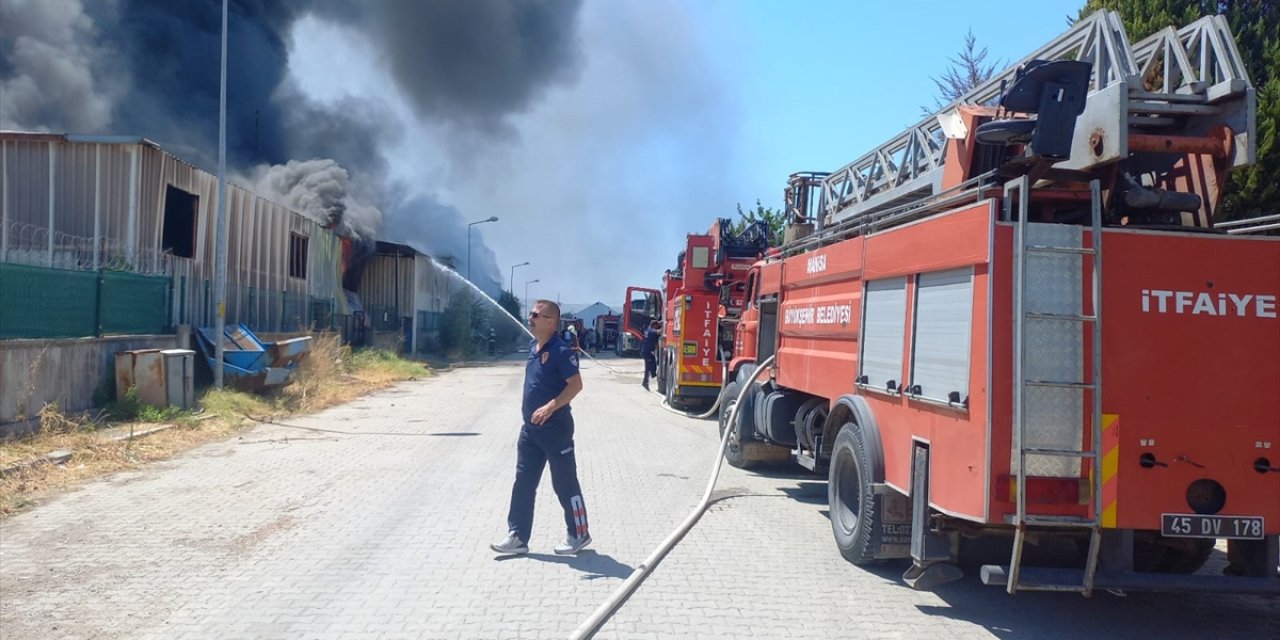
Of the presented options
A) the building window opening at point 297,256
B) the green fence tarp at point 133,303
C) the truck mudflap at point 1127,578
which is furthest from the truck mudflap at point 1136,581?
the building window opening at point 297,256

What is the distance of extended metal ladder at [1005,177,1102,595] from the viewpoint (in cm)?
474

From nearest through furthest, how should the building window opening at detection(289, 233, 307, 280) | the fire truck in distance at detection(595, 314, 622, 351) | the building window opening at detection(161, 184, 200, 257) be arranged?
the building window opening at detection(161, 184, 200, 257), the building window opening at detection(289, 233, 307, 280), the fire truck in distance at detection(595, 314, 622, 351)

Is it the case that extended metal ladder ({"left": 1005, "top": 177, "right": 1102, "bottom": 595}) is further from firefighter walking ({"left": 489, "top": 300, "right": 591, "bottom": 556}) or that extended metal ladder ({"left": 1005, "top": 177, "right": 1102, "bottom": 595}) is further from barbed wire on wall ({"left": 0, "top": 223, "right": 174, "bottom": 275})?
barbed wire on wall ({"left": 0, "top": 223, "right": 174, "bottom": 275})

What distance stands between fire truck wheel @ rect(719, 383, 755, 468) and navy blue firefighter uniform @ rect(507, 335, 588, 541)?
382 cm

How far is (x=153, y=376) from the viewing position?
13.7 metres

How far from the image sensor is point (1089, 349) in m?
4.82

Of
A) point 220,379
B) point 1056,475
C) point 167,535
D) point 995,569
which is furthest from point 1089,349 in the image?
point 220,379

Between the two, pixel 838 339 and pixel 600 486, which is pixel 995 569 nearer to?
pixel 838 339

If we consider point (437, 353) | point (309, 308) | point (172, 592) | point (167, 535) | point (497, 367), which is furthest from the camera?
point (437, 353)

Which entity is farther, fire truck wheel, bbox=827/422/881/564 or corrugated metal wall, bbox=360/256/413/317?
corrugated metal wall, bbox=360/256/413/317

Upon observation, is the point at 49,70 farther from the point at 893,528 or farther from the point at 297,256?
the point at 893,528

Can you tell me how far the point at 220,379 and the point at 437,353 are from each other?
87.2 ft

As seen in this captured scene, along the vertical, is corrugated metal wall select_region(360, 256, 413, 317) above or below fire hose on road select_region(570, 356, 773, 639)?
above

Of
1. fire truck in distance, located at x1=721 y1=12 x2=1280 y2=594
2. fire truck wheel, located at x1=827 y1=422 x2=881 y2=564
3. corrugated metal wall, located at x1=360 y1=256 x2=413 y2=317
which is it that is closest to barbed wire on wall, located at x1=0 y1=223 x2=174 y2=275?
fire truck wheel, located at x1=827 y1=422 x2=881 y2=564
